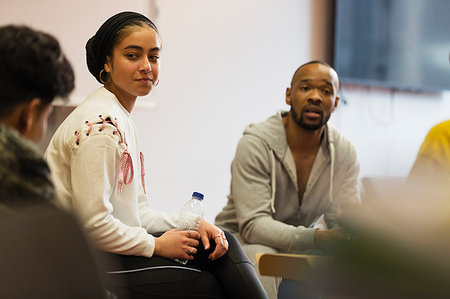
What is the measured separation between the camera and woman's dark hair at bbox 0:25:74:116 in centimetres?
94

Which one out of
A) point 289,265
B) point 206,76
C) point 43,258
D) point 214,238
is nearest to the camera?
point 43,258

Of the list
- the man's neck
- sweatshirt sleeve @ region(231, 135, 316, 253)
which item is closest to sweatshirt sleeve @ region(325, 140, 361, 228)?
the man's neck

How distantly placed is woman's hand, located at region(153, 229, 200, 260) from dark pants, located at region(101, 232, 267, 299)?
0.02 metres

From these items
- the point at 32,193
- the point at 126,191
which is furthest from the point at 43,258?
the point at 126,191

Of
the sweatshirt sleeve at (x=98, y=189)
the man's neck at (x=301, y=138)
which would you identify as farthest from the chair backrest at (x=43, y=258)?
the man's neck at (x=301, y=138)

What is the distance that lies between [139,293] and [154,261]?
0.32 ft

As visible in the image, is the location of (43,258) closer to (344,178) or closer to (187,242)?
(187,242)

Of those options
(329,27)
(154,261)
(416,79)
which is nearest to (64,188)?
(154,261)

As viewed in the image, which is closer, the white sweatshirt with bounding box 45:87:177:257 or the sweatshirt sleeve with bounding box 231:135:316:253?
the white sweatshirt with bounding box 45:87:177:257

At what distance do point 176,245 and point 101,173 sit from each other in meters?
0.30

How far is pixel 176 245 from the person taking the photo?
1.49 meters

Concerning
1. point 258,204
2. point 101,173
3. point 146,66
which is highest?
point 146,66

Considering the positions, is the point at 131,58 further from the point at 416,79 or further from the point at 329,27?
the point at 416,79

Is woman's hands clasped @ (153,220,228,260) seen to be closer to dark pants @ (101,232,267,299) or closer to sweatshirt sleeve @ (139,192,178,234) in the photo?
dark pants @ (101,232,267,299)
